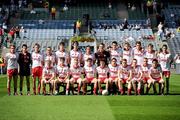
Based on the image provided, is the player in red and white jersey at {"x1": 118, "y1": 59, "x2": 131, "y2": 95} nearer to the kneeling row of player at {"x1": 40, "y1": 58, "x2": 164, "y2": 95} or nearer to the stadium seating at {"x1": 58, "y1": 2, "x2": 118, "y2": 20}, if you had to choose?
the kneeling row of player at {"x1": 40, "y1": 58, "x2": 164, "y2": 95}

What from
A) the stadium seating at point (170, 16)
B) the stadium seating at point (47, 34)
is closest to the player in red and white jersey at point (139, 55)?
the stadium seating at point (47, 34)

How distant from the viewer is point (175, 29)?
45.8 m

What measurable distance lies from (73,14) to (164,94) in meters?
31.2

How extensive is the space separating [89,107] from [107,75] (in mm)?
4105

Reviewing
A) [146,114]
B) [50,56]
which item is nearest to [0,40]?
[50,56]

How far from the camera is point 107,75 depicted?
1897 cm

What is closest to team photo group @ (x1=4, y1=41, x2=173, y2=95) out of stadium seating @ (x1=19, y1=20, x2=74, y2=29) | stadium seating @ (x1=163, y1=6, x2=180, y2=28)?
stadium seating @ (x1=19, y1=20, x2=74, y2=29)

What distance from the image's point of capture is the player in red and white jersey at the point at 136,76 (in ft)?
61.3

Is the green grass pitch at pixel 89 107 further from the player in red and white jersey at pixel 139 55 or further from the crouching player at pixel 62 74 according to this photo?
the player in red and white jersey at pixel 139 55

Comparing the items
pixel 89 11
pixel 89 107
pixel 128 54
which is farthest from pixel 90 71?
pixel 89 11

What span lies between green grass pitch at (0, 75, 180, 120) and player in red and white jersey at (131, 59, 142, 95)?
0.79 metres

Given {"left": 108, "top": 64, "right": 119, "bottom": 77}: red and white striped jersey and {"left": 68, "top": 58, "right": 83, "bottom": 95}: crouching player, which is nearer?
{"left": 68, "top": 58, "right": 83, "bottom": 95}: crouching player

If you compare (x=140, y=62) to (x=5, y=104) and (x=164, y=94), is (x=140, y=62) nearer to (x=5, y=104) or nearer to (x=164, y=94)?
(x=164, y=94)

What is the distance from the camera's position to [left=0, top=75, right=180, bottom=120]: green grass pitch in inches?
529
